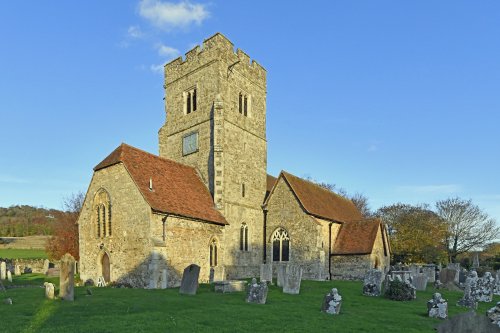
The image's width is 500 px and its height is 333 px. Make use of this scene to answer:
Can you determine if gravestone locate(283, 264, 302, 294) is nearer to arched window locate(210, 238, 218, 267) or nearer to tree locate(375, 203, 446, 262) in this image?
arched window locate(210, 238, 218, 267)

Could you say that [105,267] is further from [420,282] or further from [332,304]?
Answer: [420,282]

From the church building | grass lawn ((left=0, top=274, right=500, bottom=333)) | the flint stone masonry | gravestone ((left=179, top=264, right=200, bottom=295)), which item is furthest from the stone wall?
grass lawn ((left=0, top=274, right=500, bottom=333))

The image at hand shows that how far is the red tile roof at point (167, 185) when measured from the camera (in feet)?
68.8

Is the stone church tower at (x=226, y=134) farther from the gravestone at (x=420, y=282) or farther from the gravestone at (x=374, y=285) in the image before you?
the gravestone at (x=420, y=282)

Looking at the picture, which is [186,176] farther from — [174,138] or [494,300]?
[494,300]

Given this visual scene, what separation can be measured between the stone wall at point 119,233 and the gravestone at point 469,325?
14.7m

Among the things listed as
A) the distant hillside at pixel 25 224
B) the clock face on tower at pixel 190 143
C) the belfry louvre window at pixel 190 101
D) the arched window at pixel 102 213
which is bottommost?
the distant hillside at pixel 25 224

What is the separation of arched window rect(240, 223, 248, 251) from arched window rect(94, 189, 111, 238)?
873 cm

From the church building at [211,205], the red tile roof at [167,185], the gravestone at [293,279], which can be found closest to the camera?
the gravestone at [293,279]

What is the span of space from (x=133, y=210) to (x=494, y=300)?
1721 centimetres

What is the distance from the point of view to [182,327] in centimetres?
942

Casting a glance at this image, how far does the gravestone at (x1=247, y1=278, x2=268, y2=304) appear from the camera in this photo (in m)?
13.9

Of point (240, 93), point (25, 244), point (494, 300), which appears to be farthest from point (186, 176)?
point (25, 244)


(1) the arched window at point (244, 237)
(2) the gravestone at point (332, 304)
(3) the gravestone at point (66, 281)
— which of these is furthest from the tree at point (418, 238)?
(3) the gravestone at point (66, 281)
